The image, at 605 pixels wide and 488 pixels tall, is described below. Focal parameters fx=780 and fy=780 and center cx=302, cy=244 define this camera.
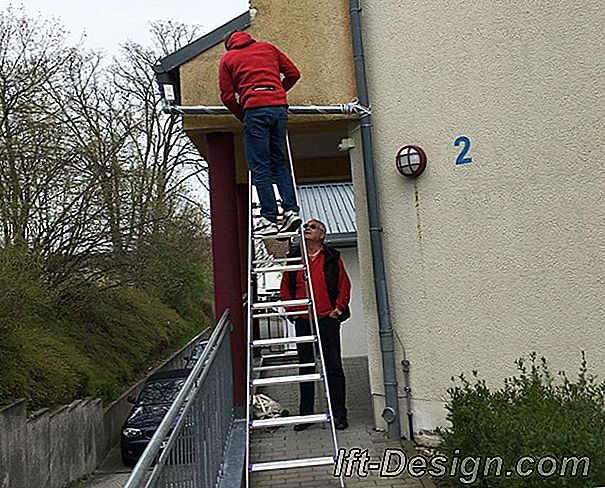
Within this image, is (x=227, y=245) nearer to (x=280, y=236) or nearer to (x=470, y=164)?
(x=280, y=236)

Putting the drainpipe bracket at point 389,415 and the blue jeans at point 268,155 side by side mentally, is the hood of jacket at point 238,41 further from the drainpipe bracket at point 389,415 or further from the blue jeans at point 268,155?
the drainpipe bracket at point 389,415

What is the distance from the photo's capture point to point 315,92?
24.1ft

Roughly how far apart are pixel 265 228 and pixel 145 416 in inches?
395

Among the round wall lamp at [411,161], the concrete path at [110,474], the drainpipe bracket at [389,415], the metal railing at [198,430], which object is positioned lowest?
the concrete path at [110,474]

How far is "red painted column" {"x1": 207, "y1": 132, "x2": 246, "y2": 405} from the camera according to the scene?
7406 millimetres

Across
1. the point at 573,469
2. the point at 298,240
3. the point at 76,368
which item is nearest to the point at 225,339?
the point at 298,240

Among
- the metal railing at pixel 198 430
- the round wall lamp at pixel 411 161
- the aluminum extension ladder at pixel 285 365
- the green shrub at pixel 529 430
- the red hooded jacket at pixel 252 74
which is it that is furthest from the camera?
the round wall lamp at pixel 411 161

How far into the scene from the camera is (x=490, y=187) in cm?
628

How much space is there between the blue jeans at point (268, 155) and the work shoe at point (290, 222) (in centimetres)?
8

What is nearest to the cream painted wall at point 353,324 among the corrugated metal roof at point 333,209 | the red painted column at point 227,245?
the corrugated metal roof at point 333,209

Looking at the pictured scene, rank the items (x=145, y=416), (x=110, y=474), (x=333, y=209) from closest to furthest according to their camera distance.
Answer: (x=145, y=416), (x=110, y=474), (x=333, y=209)

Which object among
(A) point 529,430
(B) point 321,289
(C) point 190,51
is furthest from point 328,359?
(C) point 190,51

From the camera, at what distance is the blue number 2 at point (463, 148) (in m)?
6.41

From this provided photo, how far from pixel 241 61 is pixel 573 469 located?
4211 mm
